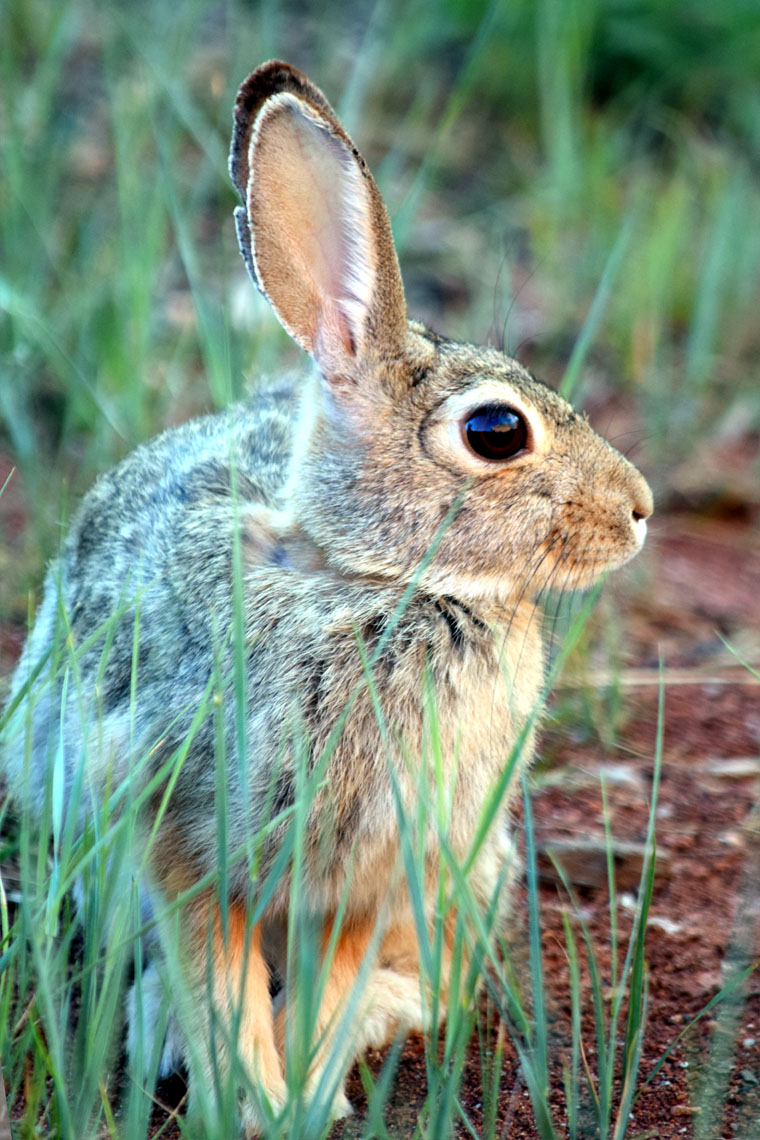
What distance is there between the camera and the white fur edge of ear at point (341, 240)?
266cm

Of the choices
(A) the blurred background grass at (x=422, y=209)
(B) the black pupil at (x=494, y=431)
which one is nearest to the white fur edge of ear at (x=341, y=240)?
(B) the black pupil at (x=494, y=431)

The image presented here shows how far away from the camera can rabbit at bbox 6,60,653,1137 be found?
2.52 metres

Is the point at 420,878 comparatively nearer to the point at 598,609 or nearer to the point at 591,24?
the point at 598,609

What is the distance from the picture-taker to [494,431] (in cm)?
272

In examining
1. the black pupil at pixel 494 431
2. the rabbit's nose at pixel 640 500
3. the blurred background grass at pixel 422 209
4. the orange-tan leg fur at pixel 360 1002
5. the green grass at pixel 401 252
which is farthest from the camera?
the blurred background grass at pixel 422 209

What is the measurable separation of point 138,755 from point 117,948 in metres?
0.56

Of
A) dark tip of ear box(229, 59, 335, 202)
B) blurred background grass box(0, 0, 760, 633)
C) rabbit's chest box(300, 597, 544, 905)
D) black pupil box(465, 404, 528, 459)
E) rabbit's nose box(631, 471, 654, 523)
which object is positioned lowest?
rabbit's chest box(300, 597, 544, 905)

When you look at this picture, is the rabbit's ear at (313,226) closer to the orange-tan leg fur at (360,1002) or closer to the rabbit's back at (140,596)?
the rabbit's back at (140,596)

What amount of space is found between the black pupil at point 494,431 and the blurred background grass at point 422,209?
86 cm

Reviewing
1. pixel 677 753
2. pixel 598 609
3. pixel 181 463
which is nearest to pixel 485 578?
pixel 181 463

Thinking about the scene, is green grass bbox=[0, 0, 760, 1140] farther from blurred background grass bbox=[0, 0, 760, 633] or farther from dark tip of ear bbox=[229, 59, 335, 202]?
dark tip of ear bbox=[229, 59, 335, 202]

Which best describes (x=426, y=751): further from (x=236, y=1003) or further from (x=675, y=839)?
(x=675, y=839)

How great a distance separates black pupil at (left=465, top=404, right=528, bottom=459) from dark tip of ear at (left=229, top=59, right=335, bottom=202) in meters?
0.63

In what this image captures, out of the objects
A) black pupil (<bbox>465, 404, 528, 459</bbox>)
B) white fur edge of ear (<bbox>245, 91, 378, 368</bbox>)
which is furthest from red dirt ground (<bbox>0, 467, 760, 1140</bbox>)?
white fur edge of ear (<bbox>245, 91, 378, 368</bbox>)
